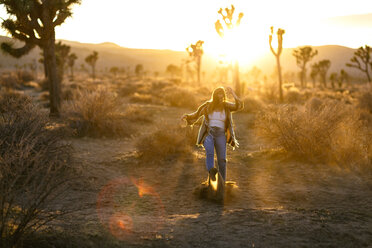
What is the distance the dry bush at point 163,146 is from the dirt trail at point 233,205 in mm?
364

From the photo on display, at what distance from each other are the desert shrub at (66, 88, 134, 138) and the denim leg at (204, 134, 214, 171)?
684cm

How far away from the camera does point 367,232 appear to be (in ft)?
15.0

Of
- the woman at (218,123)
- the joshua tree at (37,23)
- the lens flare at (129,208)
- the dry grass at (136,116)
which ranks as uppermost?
the joshua tree at (37,23)

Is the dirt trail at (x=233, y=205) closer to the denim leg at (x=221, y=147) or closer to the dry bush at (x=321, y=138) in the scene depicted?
the dry bush at (x=321, y=138)

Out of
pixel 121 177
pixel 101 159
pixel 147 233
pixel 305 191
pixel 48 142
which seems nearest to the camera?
pixel 147 233

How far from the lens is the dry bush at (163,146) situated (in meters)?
9.36

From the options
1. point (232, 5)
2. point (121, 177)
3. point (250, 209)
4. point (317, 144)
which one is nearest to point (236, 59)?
point (232, 5)

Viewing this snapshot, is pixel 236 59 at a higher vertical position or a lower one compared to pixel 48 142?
higher

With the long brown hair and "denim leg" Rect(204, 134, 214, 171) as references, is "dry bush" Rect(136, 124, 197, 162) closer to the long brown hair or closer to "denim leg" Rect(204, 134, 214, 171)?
"denim leg" Rect(204, 134, 214, 171)

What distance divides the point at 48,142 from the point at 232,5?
21.4 meters

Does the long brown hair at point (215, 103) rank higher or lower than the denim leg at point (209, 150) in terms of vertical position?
higher

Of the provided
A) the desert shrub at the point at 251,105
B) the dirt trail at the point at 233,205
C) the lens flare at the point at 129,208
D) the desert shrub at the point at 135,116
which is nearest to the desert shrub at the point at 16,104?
the dirt trail at the point at 233,205

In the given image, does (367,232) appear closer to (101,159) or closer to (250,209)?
(250,209)

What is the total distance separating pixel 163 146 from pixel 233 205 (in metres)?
3.94
